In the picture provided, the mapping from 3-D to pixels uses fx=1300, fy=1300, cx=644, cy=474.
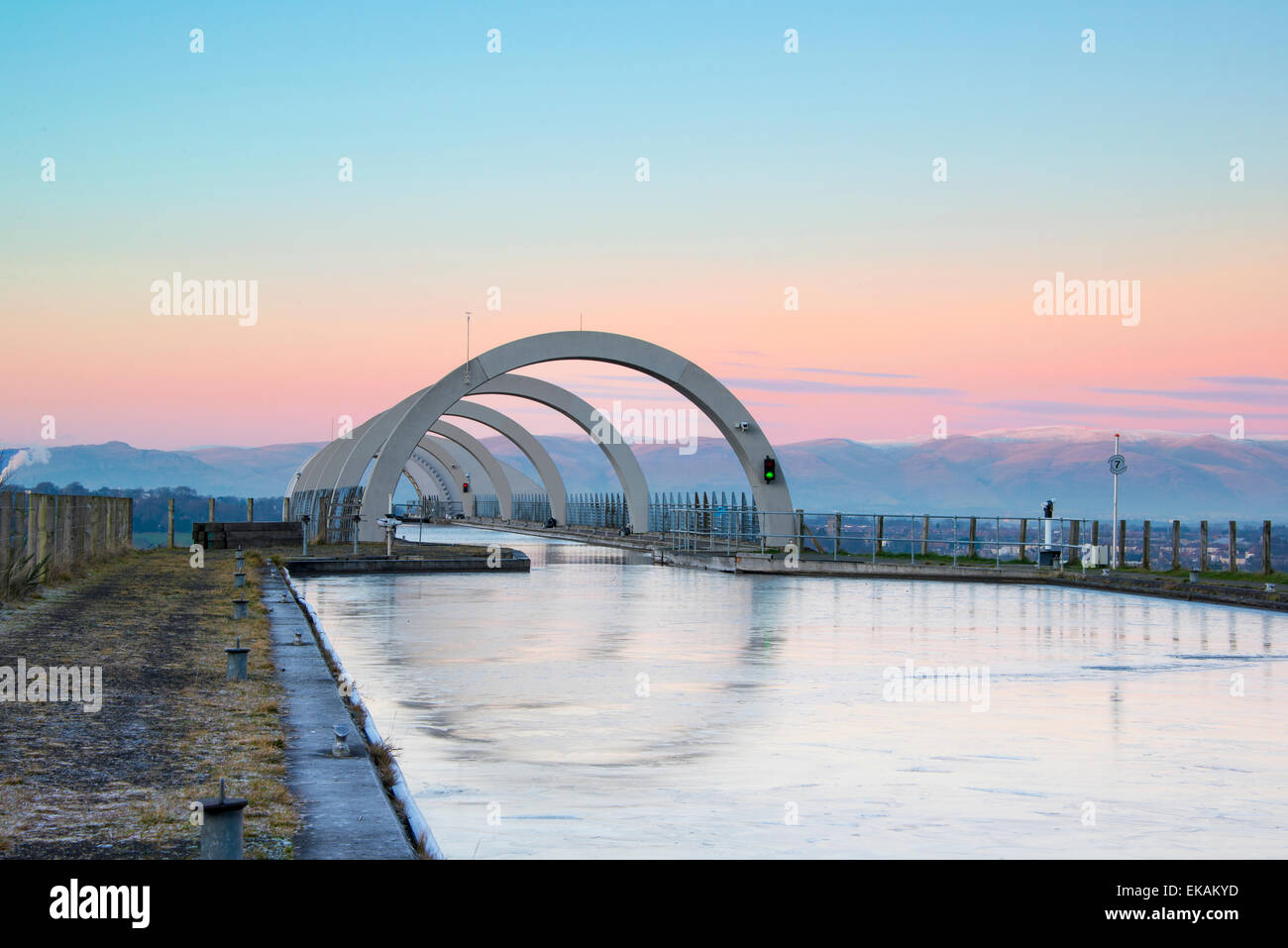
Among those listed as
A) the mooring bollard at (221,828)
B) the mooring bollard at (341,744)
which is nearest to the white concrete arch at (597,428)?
the mooring bollard at (341,744)

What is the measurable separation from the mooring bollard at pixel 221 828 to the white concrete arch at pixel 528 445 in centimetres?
4873

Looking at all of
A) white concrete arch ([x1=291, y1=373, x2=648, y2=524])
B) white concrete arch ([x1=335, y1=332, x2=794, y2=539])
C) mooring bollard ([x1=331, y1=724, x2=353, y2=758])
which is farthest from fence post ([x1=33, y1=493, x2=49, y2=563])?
white concrete arch ([x1=291, y1=373, x2=648, y2=524])

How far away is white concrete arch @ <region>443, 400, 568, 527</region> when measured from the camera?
5466cm

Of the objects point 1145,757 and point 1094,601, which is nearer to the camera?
point 1145,757

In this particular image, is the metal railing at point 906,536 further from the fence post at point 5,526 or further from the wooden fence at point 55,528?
the fence post at point 5,526

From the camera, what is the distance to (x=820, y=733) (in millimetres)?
8664

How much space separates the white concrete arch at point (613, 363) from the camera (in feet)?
118

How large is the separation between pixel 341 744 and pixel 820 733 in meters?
3.20

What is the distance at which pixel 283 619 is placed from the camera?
49.2 ft

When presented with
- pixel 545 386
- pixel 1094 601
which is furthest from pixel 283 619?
pixel 545 386

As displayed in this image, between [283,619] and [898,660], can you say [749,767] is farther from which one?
[283,619]

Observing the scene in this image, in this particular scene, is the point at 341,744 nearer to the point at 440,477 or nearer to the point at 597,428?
the point at 597,428

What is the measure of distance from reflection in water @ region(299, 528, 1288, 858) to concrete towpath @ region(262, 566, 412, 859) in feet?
1.20
